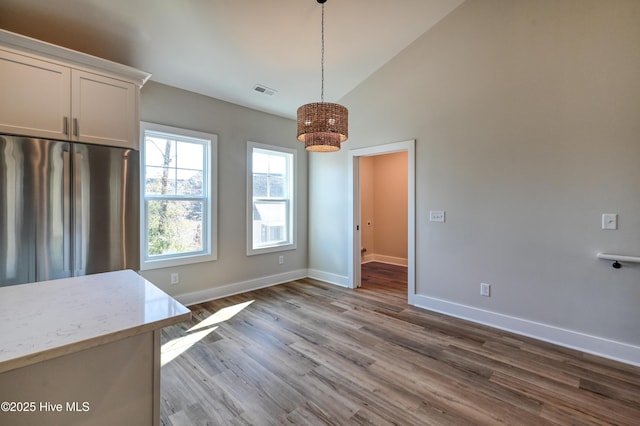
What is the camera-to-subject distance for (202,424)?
1718 millimetres

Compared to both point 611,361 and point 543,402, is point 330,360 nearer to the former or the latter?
point 543,402

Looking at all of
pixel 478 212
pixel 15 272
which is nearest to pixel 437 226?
pixel 478 212

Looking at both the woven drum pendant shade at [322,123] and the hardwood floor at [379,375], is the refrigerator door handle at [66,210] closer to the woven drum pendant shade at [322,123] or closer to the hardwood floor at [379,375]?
the hardwood floor at [379,375]

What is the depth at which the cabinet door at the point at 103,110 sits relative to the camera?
91.5 inches

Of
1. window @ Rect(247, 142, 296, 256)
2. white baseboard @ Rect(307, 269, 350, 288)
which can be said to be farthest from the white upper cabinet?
white baseboard @ Rect(307, 269, 350, 288)

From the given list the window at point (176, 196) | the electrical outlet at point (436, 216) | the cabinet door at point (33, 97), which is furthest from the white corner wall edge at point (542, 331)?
the cabinet door at point (33, 97)

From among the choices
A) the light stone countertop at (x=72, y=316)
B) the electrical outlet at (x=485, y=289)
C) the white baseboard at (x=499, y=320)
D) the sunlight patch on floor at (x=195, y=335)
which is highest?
the light stone countertop at (x=72, y=316)

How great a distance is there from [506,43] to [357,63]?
Result: 1662 mm

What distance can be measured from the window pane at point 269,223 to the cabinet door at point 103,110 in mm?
2087

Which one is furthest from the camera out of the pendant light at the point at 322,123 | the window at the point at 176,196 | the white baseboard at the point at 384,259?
the white baseboard at the point at 384,259

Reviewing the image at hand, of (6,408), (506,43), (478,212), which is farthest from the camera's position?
(478,212)

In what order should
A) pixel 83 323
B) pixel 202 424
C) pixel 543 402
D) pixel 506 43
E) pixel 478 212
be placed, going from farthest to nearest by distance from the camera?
pixel 478 212 < pixel 506 43 < pixel 543 402 < pixel 202 424 < pixel 83 323

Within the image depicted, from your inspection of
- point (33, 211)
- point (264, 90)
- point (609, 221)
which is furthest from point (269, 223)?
point (609, 221)

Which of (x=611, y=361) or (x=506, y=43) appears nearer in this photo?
(x=611, y=361)
